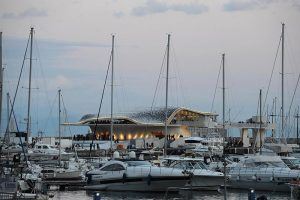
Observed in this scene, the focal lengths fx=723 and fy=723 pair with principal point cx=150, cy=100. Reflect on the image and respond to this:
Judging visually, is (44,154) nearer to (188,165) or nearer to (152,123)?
(188,165)

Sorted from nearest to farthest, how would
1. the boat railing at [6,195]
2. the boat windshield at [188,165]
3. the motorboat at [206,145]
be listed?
1. the boat railing at [6,195]
2. the boat windshield at [188,165]
3. the motorboat at [206,145]

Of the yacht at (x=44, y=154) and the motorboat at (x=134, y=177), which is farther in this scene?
the yacht at (x=44, y=154)

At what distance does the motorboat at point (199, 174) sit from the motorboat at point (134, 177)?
1.14 metres

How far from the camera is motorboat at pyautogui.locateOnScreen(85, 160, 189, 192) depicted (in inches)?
1917

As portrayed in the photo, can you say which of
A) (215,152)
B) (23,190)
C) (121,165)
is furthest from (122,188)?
(215,152)

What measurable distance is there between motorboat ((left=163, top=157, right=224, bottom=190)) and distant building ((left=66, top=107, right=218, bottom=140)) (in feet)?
248

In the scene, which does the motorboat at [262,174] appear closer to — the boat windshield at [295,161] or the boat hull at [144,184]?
the boat hull at [144,184]

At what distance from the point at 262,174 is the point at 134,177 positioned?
9086 millimetres

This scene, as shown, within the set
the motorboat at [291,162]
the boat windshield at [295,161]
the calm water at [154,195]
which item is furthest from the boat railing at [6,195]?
the boat windshield at [295,161]

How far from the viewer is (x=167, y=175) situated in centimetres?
4866

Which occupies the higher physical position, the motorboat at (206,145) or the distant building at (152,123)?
the distant building at (152,123)

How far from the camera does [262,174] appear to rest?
5100cm

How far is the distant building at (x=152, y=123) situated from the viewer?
5157 inches

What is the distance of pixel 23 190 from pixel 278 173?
63.4 ft
